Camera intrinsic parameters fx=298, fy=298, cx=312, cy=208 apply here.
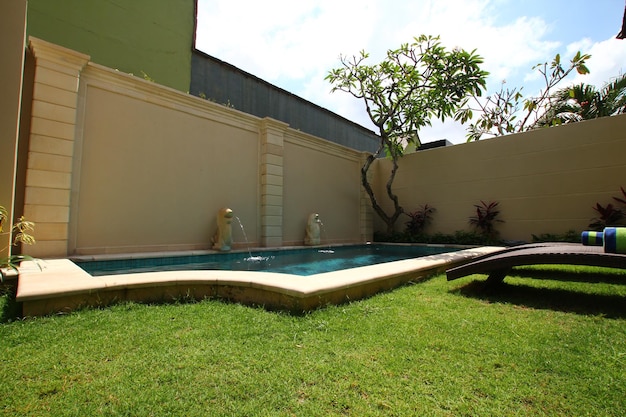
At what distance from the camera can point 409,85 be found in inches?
367

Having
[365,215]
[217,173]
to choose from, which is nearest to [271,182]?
[217,173]

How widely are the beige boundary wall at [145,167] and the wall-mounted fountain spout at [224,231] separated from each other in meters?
0.33

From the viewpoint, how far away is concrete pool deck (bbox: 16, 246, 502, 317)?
237 cm

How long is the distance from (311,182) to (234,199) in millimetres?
2749

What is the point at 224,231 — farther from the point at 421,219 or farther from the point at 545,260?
the point at 421,219

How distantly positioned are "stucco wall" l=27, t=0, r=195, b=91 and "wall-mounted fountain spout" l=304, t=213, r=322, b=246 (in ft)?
17.8

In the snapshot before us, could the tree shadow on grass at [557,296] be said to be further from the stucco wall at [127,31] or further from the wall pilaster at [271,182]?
the stucco wall at [127,31]

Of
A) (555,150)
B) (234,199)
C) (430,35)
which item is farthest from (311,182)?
(555,150)

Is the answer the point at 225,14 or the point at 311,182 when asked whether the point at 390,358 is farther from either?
the point at 311,182

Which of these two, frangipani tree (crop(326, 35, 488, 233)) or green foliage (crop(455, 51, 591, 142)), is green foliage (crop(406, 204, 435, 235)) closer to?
frangipani tree (crop(326, 35, 488, 233))

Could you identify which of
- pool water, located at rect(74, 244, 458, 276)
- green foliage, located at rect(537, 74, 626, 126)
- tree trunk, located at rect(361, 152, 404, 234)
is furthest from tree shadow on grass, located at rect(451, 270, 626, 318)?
green foliage, located at rect(537, 74, 626, 126)

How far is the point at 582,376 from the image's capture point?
1517mm

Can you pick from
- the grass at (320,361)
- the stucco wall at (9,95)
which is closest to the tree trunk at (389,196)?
the grass at (320,361)

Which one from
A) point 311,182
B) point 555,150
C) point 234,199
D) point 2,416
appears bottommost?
point 2,416
